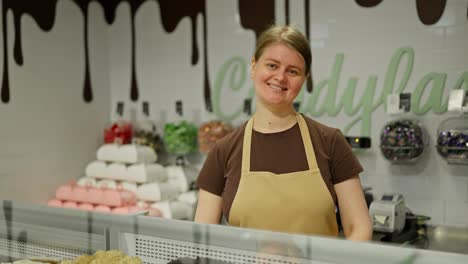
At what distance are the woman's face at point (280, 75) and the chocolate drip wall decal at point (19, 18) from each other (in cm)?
297

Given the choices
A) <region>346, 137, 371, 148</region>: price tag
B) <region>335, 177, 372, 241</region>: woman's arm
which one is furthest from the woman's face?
<region>346, 137, 371, 148</region>: price tag

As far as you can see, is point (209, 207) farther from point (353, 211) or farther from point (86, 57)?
point (86, 57)

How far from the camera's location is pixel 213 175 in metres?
1.79

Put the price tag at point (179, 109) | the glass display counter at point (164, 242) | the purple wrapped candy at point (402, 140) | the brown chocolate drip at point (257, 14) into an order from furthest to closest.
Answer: the price tag at point (179, 109) < the brown chocolate drip at point (257, 14) < the purple wrapped candy at point (402, 140) < the glass display counter at point (164, 242)

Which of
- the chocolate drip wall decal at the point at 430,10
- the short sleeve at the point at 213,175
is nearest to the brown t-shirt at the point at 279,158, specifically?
the short sleeve at the point at 213,175

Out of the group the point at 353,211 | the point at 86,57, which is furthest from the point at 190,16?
the point at 353,211

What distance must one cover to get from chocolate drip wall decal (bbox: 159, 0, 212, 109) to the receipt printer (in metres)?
1.75

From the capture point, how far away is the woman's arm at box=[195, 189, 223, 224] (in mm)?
1752

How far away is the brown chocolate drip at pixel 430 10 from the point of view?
333cm

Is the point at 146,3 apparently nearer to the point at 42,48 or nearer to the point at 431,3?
the point at 42,48

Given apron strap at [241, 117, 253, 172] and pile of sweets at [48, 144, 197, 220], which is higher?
apron strap at [241, 117, 253, 172]

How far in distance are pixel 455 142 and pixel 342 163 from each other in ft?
5.46

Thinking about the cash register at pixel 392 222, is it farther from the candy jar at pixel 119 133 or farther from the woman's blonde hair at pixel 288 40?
the candy jar at pixel 119 133

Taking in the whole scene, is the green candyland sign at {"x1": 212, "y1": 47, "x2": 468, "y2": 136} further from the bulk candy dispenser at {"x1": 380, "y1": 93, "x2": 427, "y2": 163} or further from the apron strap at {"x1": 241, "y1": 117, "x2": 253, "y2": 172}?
the apron strap at {"x1": 241, "y1": 117, "x2": 253, "y2": 172}
